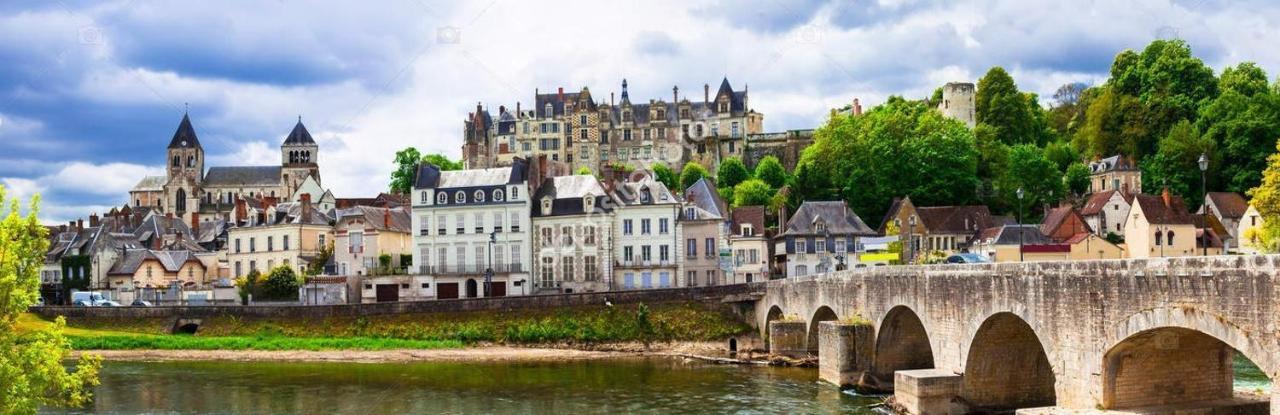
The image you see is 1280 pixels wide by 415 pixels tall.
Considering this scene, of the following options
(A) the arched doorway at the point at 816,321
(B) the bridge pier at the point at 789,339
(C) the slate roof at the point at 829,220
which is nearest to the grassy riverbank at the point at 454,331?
(B) the bridge pier at the point at 789,339

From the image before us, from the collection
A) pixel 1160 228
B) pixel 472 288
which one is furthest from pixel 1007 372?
pixel 1160 228

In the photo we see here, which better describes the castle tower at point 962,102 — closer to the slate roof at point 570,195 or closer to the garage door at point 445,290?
the slate roof at point 570,195

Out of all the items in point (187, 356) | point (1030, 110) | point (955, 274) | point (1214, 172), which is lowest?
point (187, 356)

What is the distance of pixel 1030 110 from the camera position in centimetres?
10144

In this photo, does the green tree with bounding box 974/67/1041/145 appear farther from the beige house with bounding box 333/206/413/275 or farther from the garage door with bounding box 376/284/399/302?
the garage door with bounding box 376/284/399/302

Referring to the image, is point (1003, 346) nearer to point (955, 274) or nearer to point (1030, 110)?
point (955, 274)

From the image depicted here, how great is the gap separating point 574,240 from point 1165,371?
40.5m

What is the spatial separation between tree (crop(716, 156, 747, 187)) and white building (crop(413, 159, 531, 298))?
40093mm

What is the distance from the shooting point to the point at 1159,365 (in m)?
21.8

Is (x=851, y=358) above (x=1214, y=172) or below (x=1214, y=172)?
below

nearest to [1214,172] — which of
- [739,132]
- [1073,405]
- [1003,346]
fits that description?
[739,132]

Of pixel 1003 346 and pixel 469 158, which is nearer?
pixel 1003 346

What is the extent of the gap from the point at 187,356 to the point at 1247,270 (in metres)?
44.0

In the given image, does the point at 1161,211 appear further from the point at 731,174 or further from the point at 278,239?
the point at 278,239
